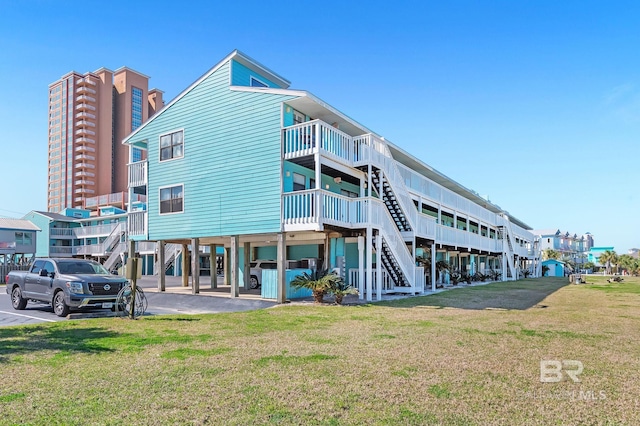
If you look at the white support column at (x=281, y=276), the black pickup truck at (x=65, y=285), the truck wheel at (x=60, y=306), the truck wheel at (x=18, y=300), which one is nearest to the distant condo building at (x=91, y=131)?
the truck wheel at (x=18, y=300)

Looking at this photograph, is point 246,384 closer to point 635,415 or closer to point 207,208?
point 635,415

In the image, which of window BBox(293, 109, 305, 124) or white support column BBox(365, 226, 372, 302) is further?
window BBox(293, 109, 305, 124)

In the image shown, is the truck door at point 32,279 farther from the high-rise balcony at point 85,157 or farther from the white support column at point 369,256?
the high-rise balcony at point 85,157

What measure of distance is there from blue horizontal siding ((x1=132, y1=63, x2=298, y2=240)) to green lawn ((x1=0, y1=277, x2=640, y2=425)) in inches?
295

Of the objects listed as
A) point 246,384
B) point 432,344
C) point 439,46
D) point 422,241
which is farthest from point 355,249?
point 246,384

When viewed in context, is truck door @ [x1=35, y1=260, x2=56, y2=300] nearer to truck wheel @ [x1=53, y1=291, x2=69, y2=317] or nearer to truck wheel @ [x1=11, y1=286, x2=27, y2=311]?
truck wheel @ [x1=53, y1=291, x2=69, y2=317]

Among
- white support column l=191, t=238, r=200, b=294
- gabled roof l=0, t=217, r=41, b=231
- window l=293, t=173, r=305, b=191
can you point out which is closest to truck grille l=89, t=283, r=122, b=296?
white support column l=191, t=238, r=200, b=294

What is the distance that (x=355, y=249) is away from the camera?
891 inches

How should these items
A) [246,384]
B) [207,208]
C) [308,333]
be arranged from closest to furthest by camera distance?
[246,384], [308,333], [207,208]

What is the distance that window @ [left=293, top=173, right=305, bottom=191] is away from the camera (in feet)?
63.9

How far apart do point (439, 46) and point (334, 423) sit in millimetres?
15621

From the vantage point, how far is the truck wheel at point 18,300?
1488 cm

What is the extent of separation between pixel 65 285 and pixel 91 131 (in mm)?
86255

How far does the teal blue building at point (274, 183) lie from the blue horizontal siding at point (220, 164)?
46mm
